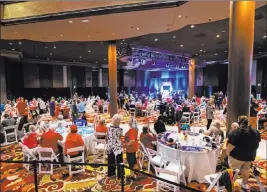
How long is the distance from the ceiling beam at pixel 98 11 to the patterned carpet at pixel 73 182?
392cm

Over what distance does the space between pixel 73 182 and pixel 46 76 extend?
15.7 meters

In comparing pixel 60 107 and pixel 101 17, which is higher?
pixel 101 17

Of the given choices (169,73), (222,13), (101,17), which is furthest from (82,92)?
(222,13)

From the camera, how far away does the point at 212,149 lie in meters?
3.98

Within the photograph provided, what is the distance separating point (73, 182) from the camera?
409cm

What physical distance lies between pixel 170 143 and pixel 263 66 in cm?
1542

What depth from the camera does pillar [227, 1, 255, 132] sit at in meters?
4.09

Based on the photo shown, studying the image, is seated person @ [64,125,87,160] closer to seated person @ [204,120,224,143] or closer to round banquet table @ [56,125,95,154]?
round banquet table @ [56,125,95,154]

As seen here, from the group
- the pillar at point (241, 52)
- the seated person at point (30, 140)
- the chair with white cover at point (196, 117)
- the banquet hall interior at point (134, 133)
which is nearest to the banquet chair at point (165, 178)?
the banquet hall interior at point (134, 133)

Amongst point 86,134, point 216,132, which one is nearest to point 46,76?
point 86,134

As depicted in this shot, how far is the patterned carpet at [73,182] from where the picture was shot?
12.5 ft

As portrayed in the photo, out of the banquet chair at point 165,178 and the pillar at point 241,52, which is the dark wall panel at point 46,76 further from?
the pillar at point 241,52

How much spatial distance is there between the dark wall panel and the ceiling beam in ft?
40.4

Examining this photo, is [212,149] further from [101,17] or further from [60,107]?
[60,107]
